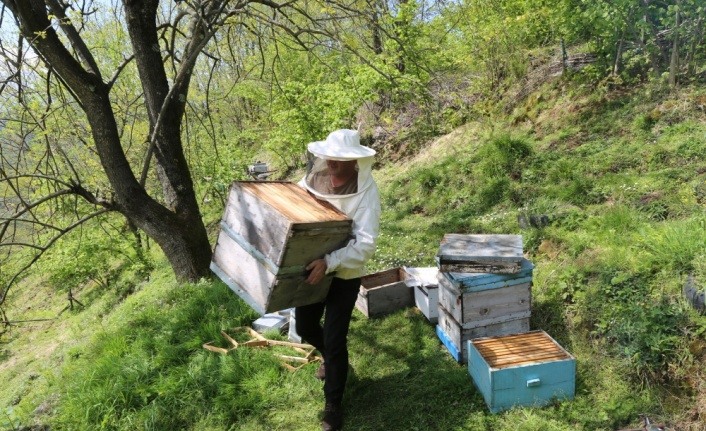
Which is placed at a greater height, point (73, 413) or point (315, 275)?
point (315, 275)

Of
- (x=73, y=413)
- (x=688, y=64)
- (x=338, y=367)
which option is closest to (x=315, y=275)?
(x=338, y=367)

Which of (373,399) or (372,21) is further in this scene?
(372,21)

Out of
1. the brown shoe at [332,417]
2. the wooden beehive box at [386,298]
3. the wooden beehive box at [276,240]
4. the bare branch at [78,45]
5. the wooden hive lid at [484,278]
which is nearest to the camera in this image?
the wooden beehive box at [276,240]

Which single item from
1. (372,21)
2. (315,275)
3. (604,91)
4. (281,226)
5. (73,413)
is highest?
(372,21)

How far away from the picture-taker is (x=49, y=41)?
14.5 feet

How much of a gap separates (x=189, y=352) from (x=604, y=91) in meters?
7.12

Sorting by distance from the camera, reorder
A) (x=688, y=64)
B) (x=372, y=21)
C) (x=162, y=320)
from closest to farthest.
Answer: (x=372, y=21) < (x=162, y=320) < (x=688, y=64)

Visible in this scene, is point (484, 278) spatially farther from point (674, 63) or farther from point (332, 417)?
point (674, 63)

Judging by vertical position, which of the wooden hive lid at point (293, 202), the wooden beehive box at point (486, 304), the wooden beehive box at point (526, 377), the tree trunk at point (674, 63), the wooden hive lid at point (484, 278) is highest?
the tree trunk at point (674, 63)

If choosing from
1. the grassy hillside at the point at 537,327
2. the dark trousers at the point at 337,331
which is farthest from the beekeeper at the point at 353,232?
the grassy hillside at the point at 537,327

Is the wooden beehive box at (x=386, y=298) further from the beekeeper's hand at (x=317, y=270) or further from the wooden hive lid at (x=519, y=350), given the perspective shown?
the beekeeper's hand at (x=317, y=270)

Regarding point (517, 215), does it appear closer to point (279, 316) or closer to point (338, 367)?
point (279, 316)

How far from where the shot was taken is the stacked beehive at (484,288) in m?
3.21

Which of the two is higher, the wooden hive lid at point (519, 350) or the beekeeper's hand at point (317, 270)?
the beekeeper's hand at point (317, 270)
